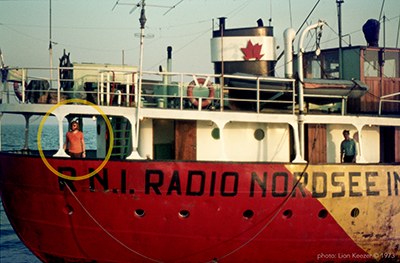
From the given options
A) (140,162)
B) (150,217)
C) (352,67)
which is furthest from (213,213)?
(352,67)

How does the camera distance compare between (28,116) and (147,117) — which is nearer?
(147,117)

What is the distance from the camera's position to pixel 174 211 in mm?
9070

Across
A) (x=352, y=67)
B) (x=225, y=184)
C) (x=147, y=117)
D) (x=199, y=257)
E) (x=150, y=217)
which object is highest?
(x=352, y=67)

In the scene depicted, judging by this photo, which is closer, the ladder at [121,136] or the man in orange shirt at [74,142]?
the man in orange shirt at [74,142]

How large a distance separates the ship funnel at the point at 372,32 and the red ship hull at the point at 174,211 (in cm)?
562

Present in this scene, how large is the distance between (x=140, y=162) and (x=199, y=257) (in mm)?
2735

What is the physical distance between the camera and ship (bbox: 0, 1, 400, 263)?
29.8 feet

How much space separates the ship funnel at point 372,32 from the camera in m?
13.0

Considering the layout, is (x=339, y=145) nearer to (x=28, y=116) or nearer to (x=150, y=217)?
(x=150, y=217)

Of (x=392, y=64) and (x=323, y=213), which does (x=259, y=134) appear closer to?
(x=323, y=213)

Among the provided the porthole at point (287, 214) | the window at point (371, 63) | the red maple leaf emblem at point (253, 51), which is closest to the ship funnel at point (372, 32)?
the window at point (371, 63)

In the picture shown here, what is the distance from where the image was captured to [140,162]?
29.5 feet

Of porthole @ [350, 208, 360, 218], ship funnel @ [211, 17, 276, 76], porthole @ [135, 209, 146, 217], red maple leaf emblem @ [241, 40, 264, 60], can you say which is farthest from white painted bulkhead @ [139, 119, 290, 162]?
red maple leaf emblem @ [241, 40, 264, 60]

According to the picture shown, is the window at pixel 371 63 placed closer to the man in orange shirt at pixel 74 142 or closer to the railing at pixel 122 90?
the railing at pixel 122 90
